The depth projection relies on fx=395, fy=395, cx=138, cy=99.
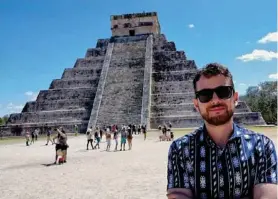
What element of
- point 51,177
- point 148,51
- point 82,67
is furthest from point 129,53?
point 51,177

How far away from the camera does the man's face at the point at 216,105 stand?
2.32 metres

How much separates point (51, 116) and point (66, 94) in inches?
120

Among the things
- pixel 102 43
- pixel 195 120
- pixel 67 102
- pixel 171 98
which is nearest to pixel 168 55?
pixel 171 98

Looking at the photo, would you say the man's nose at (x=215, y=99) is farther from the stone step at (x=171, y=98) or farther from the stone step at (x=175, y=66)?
the stone step at (x=175, y=66)

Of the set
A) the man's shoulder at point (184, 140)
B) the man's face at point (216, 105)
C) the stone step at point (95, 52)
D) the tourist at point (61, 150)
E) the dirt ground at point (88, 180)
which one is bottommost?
the dirt ground at point (88, 180)

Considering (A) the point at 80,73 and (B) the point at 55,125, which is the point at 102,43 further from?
(B) the point at 55,125

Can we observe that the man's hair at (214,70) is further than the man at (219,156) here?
Yes

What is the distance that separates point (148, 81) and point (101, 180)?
2660 cm

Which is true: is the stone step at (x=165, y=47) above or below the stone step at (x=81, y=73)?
above

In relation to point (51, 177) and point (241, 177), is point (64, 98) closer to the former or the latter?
point (51, 177)

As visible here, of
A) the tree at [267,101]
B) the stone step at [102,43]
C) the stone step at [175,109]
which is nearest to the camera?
the stone step at [175,109]

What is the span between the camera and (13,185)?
8797mm

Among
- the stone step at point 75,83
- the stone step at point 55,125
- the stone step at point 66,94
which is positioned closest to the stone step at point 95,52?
the stone step at point 75,83

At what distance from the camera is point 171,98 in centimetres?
3331
